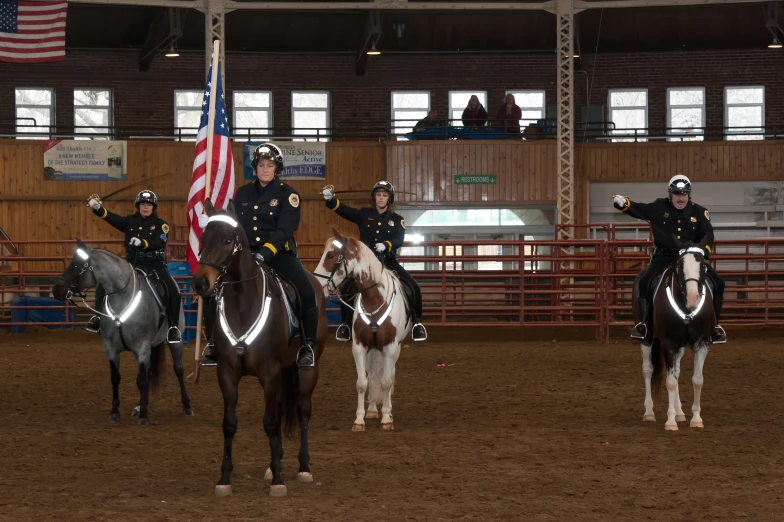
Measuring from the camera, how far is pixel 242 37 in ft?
97.3

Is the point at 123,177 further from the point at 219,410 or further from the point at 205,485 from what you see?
the point at 205,485

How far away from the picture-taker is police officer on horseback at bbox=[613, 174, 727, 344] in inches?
387

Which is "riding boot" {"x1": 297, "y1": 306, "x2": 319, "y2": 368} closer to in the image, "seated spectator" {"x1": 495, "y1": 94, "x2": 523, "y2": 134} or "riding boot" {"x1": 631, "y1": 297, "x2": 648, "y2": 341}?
"riding boot" {"x1": 631, "y1": 297, "x2": 648, "y2": 341}

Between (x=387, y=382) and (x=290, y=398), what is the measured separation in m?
2.48

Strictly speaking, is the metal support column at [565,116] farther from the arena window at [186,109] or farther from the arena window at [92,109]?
the arena window at [92,109]

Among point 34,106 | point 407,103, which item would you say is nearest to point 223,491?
point 407,103

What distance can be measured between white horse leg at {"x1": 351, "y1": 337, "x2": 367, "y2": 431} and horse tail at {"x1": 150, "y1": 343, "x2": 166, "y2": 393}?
82.6 inches

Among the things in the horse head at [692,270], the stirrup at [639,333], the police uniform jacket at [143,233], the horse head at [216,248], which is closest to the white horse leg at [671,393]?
the stirrup at [639,333]

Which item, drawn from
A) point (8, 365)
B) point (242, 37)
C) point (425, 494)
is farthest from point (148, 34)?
point (425, 494)

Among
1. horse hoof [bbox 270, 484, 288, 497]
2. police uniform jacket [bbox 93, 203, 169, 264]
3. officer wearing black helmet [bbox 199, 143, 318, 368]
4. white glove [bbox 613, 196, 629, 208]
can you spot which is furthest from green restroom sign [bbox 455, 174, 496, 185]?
horse hoof [bbox 270, 484, 288, 497]

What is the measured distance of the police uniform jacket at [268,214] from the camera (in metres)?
7.09

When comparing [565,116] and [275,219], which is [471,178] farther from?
[275,219]

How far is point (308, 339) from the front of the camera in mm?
7195

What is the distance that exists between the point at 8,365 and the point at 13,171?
12.6 metres
